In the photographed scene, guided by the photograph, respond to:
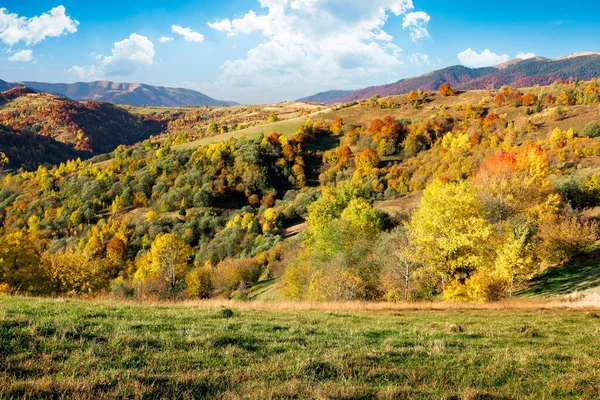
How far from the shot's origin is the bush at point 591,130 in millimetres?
103625

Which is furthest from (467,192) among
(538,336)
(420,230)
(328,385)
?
(328,385)

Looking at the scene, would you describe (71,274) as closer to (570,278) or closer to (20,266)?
(20,266)

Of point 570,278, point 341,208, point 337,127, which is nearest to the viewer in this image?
point 570,278

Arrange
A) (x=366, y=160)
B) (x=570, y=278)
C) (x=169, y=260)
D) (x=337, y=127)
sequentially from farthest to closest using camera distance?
(x=337, y=127) < (x=366, y=160) < (x=169, y=260) < (x=570, y=278)

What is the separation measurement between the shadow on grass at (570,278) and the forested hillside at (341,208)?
1137mm

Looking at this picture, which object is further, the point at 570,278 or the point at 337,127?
the point at 337,127

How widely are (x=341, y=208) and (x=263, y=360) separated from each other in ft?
188

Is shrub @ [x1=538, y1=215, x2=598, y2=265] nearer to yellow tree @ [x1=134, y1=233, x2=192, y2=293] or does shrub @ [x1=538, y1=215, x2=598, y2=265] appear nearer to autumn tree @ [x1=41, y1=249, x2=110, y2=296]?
yellow tree @ [x1=134, y1=233, x2=192, y2=293]

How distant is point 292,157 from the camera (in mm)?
146000

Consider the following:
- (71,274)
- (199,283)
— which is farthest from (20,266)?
(199,283)

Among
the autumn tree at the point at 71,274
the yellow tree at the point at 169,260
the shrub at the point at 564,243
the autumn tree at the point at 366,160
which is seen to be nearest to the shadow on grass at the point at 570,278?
the shrub at the point at 564,243

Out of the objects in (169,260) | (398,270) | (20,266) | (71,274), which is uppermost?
(398,270)

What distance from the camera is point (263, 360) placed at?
314 inches

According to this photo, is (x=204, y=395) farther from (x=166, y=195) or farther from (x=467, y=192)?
(x=166, y=195)
